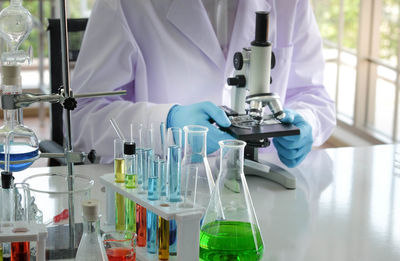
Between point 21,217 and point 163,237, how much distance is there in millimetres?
→ 253

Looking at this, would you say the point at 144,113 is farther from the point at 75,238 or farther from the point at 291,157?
the point at 75,238

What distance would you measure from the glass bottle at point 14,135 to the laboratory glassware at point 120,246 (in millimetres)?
205

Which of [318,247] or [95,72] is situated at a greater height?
[95,72]

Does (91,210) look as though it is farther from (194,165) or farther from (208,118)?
(208,118)

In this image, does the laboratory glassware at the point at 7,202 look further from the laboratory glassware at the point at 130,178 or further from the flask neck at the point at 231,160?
the flask neck at the point at 231,160

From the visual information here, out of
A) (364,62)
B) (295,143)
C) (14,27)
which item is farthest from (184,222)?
(364,62)

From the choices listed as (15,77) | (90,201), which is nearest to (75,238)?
(90,201)

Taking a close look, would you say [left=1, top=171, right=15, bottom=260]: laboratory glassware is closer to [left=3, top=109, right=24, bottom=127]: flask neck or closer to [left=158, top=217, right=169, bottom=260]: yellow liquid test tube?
[left=3, top=109, right=24, bottom=127]: flask neck

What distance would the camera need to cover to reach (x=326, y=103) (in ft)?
7.30

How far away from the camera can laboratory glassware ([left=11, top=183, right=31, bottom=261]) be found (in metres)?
1.06

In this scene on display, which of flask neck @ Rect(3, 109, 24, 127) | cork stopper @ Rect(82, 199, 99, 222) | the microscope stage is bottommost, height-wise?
cork stopper @ Rect(82, 199, 99, 222)

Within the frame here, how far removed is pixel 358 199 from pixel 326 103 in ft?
2.16

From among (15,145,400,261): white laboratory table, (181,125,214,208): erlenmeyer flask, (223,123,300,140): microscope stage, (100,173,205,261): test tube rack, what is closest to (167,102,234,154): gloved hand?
(223,123,300,140): microscope stage

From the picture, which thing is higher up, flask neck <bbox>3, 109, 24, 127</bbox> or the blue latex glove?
flask neck <bbox>3, 109, 24, 127</bbox>
